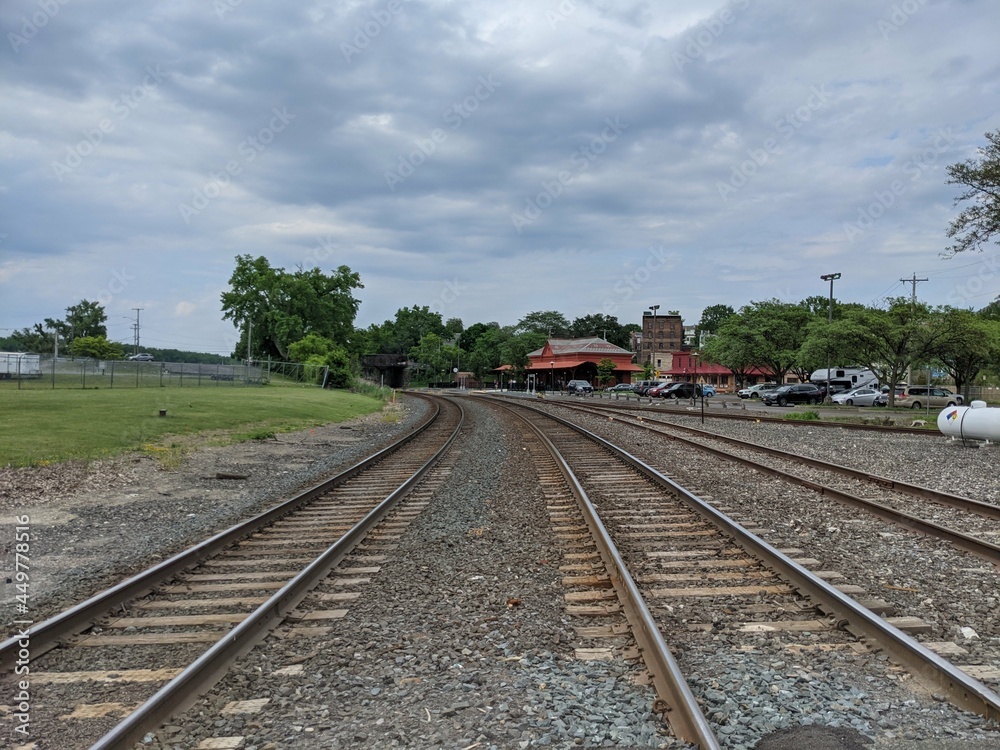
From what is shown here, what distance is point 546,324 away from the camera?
Answer: 147000 millimetres

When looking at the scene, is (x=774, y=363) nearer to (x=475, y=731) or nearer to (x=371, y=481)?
(x=371, y=481)

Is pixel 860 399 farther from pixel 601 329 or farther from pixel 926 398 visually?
pixel 601 329

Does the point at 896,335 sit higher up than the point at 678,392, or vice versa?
the point at 896,335

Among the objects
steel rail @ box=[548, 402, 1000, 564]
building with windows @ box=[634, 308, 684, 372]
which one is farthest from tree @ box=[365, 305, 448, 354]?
steel rail @ box=[548, 402, 1000, 564]

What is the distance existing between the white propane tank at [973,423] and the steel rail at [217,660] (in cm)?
1656

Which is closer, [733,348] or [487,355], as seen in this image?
[733,348]

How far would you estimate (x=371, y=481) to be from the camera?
12531 millimetres

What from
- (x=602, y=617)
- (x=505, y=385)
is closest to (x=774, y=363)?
(x=505, y=385)

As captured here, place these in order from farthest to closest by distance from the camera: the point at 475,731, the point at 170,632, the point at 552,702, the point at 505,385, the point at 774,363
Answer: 1. the point at 505,385
2. the point at 774,363
3. the point at 170,632
4. the point at 552,702
5. the point at 475,731

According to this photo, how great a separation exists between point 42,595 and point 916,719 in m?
6.66

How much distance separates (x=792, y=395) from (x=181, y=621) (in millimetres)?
50229

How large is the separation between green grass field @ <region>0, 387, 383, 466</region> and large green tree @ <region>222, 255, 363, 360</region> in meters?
55.2

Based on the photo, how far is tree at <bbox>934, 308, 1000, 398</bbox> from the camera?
42.2 m

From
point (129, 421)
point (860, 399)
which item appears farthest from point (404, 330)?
point (129, 421)
